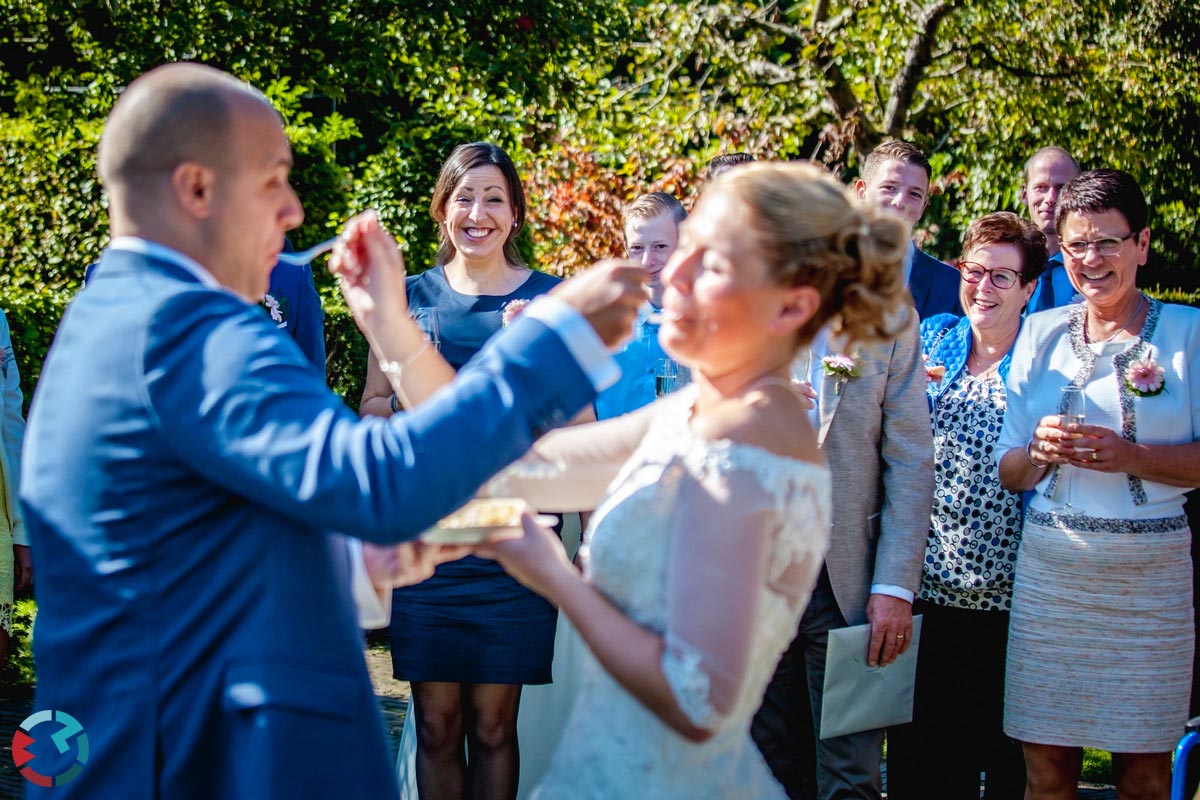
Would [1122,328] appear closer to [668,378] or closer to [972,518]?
[972,518]

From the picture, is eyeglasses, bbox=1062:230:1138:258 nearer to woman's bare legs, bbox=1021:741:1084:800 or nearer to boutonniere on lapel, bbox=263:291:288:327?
woman's bare legs, bbox=1021:741:1084:800

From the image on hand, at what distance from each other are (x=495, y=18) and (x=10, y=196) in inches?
160

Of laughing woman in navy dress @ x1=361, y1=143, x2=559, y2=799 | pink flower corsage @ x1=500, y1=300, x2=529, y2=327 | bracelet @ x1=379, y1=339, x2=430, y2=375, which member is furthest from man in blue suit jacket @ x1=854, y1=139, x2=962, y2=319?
bracelet @ x1=379, y1=339, x2=430, y2=375

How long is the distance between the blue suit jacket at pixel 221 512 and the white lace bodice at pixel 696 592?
444 millimetres

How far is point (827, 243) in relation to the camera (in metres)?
2.43

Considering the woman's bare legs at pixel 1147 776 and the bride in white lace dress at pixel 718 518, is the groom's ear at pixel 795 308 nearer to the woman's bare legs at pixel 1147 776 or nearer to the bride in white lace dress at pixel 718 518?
the bride in white lace dress at pixel 718 518

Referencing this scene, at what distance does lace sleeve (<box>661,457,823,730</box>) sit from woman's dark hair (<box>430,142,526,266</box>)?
10.1 feet

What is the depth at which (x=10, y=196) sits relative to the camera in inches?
398

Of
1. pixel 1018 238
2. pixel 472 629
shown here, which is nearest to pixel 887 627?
pixel 472 629

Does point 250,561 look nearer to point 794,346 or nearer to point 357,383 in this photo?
point 794,346

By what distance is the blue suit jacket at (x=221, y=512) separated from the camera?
6.03ft

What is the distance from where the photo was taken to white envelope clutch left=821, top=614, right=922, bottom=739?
4266 mm

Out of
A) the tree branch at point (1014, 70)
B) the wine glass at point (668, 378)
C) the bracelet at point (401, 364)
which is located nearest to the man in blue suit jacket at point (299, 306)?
the wine glass at point (668, 378)

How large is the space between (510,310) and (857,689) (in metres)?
1.86
